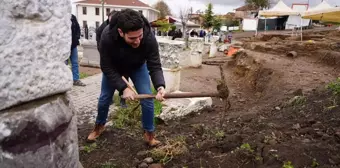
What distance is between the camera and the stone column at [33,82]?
3.95 ft

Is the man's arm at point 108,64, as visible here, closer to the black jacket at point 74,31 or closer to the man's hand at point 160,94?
the man's hand at point 160,94

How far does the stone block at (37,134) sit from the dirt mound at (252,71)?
22.3 feet

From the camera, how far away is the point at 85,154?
11.2 ft

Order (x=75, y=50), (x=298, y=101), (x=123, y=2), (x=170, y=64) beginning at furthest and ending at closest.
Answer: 1. (x=123, y=2)
2. (x=75, y=50)
3. (x=170, y=64)
4. (x=298, y=101)

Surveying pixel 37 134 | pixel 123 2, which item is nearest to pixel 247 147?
pixel 37 134

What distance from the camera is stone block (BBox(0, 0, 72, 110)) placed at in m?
1.19

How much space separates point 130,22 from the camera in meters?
2.75

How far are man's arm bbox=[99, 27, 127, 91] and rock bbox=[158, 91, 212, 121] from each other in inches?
65.1

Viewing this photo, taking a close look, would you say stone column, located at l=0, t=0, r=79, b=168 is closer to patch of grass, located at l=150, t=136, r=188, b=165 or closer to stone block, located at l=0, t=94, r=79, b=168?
stone block, located at l=0, t=94, r=79, b=168

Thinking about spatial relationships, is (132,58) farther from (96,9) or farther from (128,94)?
(96,9)

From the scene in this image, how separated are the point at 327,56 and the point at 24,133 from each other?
10834 millimetres

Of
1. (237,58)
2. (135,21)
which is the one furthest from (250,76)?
(135,21)

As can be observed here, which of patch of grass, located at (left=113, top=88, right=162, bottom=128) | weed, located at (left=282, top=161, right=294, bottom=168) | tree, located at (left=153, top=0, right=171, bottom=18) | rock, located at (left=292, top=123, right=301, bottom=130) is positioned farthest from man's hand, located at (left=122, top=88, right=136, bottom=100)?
tree, located at (left=153, top=0, right=171, bottom=18)

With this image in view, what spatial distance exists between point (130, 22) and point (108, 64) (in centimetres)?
62
